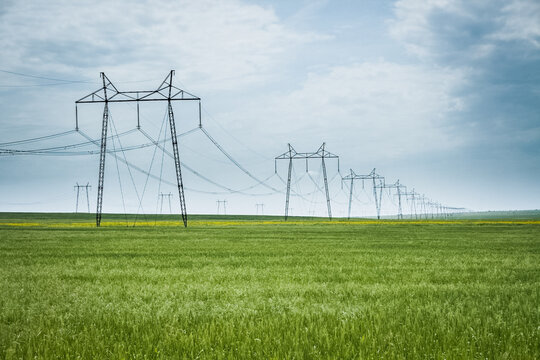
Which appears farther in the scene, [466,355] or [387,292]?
[387,292]

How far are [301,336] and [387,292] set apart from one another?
4.36m

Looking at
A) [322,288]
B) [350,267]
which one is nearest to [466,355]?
[322,288]

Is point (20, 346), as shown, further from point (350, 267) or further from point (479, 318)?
point (350, 267)

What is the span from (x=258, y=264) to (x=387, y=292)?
6.91 metres

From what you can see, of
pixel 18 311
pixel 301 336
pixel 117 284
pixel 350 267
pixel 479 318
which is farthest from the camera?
pixel 350 267

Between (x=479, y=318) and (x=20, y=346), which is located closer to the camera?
(x=20, y=346)

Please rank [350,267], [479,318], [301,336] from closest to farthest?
[301,336] → [479,318] → [350,267]

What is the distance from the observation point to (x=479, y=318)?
6.84 metres

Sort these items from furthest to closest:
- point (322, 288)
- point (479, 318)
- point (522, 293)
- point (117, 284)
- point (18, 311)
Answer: point (117, 284), point (322, 288), point (522, 293), point (18, 311), point (479, 318)

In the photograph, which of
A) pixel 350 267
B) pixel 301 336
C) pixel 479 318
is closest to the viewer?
pixel 301 336

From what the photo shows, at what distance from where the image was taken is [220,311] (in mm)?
7449

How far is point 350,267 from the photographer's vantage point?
47.6 ft

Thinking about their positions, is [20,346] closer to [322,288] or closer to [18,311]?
[18,311]

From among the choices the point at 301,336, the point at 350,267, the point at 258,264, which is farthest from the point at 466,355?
the point at 258,264
